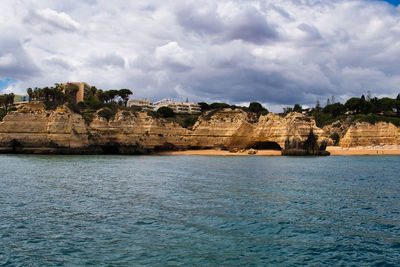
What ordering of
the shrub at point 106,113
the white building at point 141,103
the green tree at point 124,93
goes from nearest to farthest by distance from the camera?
the shrub at point 106,113
the green tree at point 124,93
the white building at point 141,103

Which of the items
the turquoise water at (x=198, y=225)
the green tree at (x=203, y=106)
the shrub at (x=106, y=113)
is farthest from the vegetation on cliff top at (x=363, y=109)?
the turquoise water at (x=198, y=225)

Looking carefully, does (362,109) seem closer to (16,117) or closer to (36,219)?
(16,117)

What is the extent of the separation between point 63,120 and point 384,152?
62.3 m

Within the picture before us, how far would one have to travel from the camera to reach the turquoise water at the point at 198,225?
8.48 metres

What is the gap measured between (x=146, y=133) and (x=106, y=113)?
7.78 metres

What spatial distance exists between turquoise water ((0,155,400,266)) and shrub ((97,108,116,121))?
34973mm

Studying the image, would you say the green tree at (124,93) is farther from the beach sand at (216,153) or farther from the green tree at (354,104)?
the green tree at (354,104)

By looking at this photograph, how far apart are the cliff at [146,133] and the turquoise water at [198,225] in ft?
108

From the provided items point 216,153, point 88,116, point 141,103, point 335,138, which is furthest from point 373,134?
→ point 141,103

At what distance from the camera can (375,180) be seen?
75.9 feet

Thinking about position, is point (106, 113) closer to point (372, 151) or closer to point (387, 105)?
point (372, 151)

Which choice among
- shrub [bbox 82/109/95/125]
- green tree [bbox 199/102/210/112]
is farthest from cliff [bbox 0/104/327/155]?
green tree [bbox 199/102/210/112]

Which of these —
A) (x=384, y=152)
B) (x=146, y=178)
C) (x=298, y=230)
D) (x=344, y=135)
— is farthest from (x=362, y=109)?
(x=298, y=230)

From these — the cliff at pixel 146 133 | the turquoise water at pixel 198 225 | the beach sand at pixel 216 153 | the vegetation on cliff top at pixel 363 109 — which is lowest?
the turquoise water at pixel 198 225
